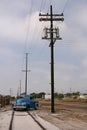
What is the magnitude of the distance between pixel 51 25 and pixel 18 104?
12.2 m

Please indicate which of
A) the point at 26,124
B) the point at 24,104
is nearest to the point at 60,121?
the point at 26,124

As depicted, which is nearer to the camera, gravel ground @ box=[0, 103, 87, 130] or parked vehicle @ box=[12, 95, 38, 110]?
gravel ground @ box=[0, 103, 87, 130]

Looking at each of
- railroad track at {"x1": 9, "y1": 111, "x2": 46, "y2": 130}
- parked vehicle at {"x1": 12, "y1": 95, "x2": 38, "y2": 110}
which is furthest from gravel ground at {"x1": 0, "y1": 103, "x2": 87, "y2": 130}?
parked vehicle at {"x1": 12, "y1": 95, "x2": 38, "y2": 110}

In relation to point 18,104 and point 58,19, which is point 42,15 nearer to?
point 58,19

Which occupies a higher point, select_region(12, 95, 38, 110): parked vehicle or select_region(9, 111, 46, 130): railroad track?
select_region(12, 95, 38, 110): parked vehicle

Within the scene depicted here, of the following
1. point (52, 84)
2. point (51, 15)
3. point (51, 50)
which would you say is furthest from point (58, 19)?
point (52, 84)

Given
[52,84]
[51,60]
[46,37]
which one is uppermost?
[46,37]

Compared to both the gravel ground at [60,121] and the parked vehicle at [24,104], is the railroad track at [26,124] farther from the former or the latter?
the parked vehicle at [24,104]

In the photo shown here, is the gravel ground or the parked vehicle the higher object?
the parked vehicle

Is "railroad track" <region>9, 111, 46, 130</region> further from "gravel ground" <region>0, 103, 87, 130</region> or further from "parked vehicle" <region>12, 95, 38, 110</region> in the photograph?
"parked vehicle" <region>12, 95, 38, 110</region>

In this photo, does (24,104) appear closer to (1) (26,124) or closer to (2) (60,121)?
(2) (60,121)

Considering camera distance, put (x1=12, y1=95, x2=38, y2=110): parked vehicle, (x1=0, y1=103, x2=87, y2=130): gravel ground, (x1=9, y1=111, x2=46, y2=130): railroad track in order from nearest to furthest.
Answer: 1. (x1=0, y1=103, x2=87, y2=130): gravel ground
2. (x1=9, y1=111, x2=46, y2=130): railroad track
3. (x1=12, y1=95, x2=38, y2=110): parked vehicle

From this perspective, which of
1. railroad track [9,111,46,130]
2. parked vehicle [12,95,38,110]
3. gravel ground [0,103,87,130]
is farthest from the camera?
parked vehicle [12,95,38,110]

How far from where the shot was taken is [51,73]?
135ft
